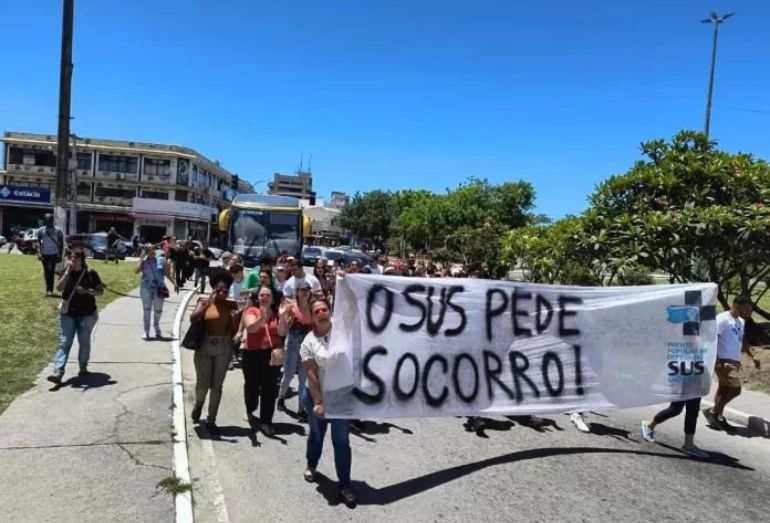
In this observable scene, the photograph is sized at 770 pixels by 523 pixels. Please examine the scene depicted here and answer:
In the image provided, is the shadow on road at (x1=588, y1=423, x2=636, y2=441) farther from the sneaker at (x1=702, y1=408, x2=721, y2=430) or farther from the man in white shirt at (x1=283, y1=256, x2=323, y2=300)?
the man in white shirt at (x1=283, y1=256, x2=323, y2=300)

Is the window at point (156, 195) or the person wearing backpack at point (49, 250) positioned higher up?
the window at point (156, 195)

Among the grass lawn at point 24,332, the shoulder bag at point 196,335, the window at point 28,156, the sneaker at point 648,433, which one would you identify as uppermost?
the window at point 28,156

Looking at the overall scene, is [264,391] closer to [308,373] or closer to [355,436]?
[355,436]

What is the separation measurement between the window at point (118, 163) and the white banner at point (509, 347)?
237 ft

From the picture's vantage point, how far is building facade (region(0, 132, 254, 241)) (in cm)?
6762

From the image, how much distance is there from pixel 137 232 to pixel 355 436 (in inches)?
2592

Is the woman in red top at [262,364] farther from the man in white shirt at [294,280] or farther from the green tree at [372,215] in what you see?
the green tree at [372,215]

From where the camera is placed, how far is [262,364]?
6.76 meters

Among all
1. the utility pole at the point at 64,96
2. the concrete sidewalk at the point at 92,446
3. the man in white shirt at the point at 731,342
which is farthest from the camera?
the utility pole at the point at 64,96

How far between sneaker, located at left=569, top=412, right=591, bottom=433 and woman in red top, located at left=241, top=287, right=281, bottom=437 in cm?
342

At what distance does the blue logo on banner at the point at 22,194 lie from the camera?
60.2 m

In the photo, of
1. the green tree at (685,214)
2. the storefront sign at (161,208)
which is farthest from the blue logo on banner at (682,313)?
the storefront sign at (161,208)

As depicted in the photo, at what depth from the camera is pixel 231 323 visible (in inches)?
263

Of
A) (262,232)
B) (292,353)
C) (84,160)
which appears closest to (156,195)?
(84,160)
